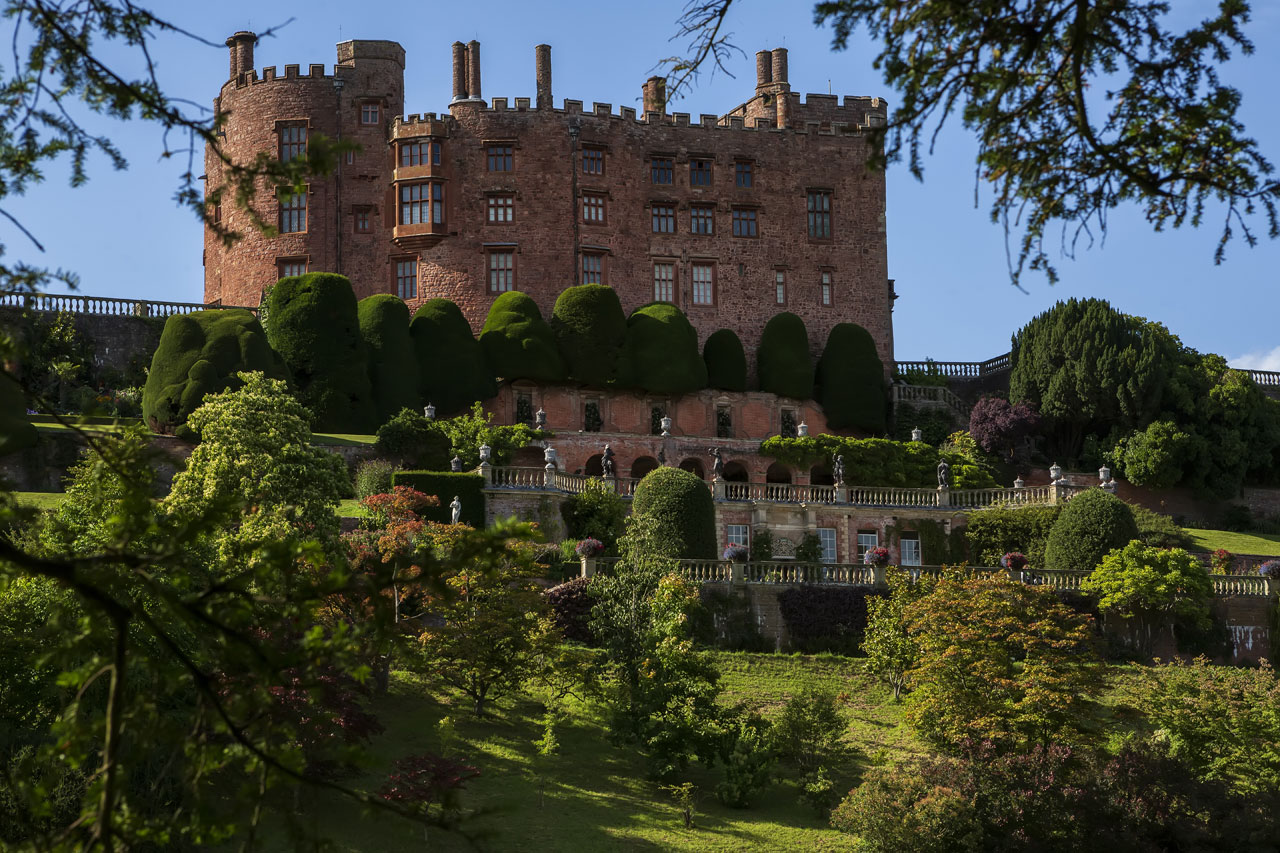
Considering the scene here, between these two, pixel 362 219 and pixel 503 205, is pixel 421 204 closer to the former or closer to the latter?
pixel 362 219

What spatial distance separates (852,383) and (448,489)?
752 inches

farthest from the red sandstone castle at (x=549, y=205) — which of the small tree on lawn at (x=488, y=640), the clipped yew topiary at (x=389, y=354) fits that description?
the small tree on lawn at (x=488, y=640)

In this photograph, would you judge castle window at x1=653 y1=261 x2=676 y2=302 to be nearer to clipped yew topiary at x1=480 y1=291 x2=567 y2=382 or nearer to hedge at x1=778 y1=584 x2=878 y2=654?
clipped yew topiary at x1=480 y1=291 x2=567 y2=382

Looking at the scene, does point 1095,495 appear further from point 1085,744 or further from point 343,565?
point 343,565

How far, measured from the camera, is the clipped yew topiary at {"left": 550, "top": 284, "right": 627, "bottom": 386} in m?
52.9

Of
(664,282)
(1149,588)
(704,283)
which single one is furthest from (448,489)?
(704,283)

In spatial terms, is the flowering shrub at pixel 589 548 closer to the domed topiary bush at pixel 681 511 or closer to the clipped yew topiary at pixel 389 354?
the domed topiary bush at pixel 681 511

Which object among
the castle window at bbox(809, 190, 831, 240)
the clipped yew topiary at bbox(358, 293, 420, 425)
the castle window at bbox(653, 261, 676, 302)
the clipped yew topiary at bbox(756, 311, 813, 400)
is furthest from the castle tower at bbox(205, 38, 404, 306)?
the castle window at bbox(809, 190, 831, 240)

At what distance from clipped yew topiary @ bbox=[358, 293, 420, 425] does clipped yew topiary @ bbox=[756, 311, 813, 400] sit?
12.5 m

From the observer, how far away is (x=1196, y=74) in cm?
654

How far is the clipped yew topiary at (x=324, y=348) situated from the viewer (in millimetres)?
48812

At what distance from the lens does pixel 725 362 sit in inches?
2192

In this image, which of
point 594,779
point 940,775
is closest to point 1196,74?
point 940,775

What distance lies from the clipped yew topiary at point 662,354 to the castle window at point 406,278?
7.70 meters
